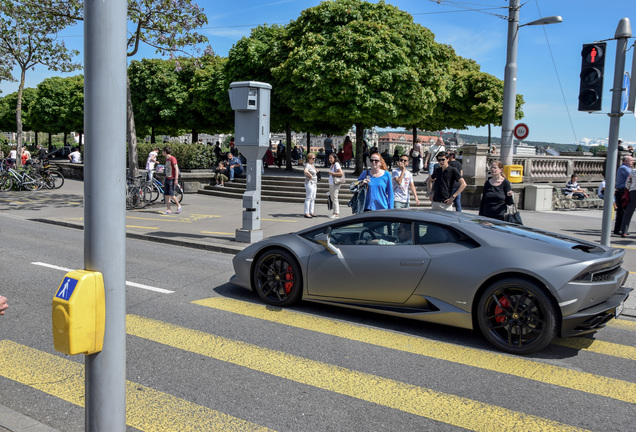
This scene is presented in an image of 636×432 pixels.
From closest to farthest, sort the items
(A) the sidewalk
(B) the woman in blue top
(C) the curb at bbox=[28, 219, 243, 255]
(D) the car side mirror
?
(D) the car side mirror → (B) the woman in blue top → (C) the curb at bbox=[28, 219, 243, 255] → (A) the sidewalk

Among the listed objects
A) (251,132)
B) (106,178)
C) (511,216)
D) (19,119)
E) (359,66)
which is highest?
(359,66)

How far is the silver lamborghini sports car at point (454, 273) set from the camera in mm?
5211

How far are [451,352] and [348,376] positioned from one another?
1.17 meters

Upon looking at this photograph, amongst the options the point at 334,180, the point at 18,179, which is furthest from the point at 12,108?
the point at 334,180

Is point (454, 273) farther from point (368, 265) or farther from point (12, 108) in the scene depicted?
point (12, 108)

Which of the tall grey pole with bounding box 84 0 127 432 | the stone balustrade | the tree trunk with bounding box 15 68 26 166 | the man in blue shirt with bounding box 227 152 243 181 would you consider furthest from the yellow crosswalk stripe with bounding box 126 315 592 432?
the tree trunk with bounding box 15 68 26 166

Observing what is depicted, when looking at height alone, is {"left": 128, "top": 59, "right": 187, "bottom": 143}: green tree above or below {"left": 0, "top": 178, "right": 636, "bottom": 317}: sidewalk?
above

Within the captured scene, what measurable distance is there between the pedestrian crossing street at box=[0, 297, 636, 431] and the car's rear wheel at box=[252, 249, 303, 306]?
0.45m

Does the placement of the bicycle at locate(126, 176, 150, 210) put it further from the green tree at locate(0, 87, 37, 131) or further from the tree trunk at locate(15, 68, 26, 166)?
the green tree at locate(0, 87, 37, 131)

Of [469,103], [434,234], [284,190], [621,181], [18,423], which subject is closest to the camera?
[18,423]

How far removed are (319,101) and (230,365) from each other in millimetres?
19044

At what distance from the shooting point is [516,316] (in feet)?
17.4

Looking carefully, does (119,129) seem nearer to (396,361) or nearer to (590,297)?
(396,361)

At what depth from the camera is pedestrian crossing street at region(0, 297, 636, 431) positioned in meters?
4.00
